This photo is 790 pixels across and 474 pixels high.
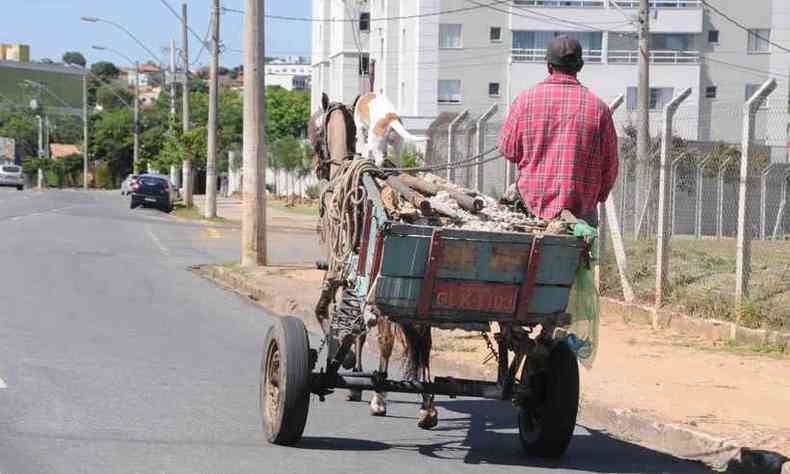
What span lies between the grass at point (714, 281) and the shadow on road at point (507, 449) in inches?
166

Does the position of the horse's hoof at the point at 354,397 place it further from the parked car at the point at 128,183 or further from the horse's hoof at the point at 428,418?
the parked car at the point at 128,183

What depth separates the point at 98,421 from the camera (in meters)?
8.56

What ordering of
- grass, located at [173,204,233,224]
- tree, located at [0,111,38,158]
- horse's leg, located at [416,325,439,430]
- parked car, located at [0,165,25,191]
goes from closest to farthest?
horse's leg, located at [416,325,439,430], grass, located at [173,204,233,224], parked car, located at [0,165,25,191], tree, located at [0,111,38,158]

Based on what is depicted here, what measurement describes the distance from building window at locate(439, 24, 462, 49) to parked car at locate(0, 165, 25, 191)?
31236 millimetres

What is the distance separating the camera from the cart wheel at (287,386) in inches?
302

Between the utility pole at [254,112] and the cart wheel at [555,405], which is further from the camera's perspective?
the utility pole at [254,112]

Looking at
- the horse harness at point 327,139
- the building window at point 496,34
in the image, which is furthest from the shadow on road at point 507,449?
the building window at point 496,34

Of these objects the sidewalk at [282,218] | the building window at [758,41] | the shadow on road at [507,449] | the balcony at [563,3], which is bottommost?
the sidewalk at [282,218]

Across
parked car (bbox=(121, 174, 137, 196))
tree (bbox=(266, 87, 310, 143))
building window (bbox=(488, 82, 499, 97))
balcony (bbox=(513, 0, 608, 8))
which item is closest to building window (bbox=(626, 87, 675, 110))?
balcony (bbox=(513, 0, 608, 8))

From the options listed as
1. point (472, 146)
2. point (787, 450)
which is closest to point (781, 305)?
point (787, 450)

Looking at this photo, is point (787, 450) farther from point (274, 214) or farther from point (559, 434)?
point (274, 214)

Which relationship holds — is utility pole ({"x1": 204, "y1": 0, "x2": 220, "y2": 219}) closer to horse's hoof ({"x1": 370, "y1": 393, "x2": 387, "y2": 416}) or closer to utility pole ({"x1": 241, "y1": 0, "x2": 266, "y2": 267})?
utility pole ({"x1": 241, "y1": 0, "x2": 266, "y2": 267})

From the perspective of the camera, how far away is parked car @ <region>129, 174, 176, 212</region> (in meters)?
49.3

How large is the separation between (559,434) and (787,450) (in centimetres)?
150
